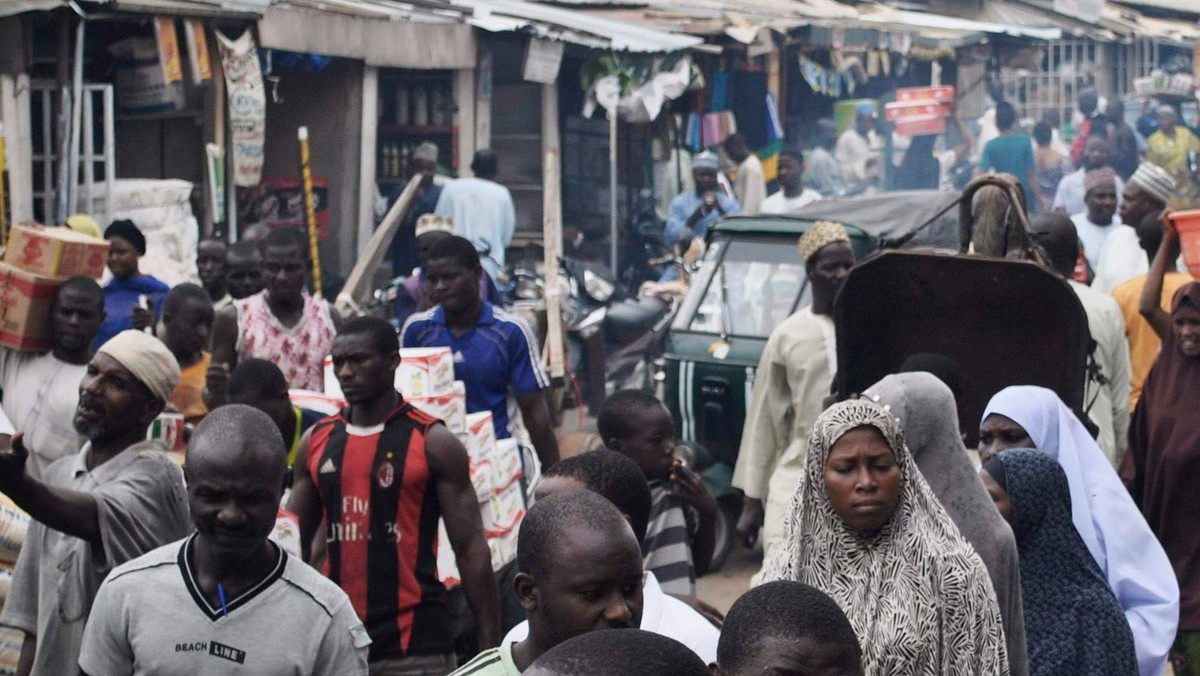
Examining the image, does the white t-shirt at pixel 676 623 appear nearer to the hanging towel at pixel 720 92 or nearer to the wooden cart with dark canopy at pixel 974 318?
the wooden cart with dark canopy at pixel 974 318

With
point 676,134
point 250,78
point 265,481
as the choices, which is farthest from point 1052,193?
point 265,481

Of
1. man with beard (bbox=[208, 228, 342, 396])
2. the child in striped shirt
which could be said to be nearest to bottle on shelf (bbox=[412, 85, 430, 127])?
man with beard (bbox=[208, 228, 342, 396])

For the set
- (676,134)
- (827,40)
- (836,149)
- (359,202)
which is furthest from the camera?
(836,149)

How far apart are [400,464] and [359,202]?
10.5 m

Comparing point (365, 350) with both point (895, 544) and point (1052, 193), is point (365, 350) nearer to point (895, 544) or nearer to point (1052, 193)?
point (895, 544)

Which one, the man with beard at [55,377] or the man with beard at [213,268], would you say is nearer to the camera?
the man with beard at [55,377]

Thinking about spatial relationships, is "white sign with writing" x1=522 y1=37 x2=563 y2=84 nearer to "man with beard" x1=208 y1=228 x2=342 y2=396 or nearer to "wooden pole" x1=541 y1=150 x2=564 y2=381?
"wooden pole" x1=541 y1=150 x2=564 y2=381

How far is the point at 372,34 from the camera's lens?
15.1 meters

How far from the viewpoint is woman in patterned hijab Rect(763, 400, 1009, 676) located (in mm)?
4270

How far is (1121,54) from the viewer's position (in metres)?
32.2

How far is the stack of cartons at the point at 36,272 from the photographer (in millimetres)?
6602

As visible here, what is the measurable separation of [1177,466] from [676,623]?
3.28 m

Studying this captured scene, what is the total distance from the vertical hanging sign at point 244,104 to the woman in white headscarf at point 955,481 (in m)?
9.34

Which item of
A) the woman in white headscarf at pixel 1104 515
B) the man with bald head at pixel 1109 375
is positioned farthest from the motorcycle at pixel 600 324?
the woman in white headscarf at pixel 1104 515
